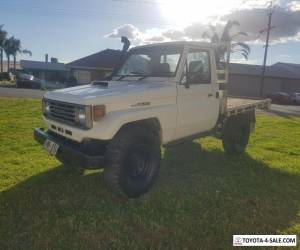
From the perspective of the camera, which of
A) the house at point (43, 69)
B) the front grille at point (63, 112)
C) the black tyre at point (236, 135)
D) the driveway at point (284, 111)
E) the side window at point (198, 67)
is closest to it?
the front grille at point (63, 112)

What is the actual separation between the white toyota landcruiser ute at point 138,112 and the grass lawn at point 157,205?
45cm

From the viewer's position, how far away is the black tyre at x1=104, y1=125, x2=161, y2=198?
13.3 feet

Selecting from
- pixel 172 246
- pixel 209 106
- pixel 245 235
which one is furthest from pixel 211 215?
pixel 209 106

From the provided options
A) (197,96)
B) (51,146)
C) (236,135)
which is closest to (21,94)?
(236,135)

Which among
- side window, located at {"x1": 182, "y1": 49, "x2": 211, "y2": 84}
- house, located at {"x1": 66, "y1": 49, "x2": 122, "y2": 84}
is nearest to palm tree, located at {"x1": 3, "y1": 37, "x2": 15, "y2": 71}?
house, located at {"x1": 66, "y1": 49, "x2": 122, "y2": 84}

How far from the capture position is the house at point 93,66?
37344mm

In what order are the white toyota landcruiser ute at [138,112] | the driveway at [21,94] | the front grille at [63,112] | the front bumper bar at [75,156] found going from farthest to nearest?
the driveway at [21,94] → the front grille at [63,112] → the white toyota landcruiser ute at [138,112] → the front bumper bar at [75,156]

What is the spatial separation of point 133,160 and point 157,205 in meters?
0.73

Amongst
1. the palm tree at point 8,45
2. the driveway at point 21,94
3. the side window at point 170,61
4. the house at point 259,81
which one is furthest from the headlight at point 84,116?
the palm tree at point 8,45

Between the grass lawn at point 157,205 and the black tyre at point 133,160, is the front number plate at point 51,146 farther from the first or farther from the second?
the black tyre at point 133,160

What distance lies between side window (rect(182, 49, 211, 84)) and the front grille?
1.87 m

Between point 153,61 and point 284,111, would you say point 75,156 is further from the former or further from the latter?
point 284,111

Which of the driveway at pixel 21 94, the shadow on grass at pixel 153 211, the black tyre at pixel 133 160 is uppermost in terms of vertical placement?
the black tyre at pixel 133 160

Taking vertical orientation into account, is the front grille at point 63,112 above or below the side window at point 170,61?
below
